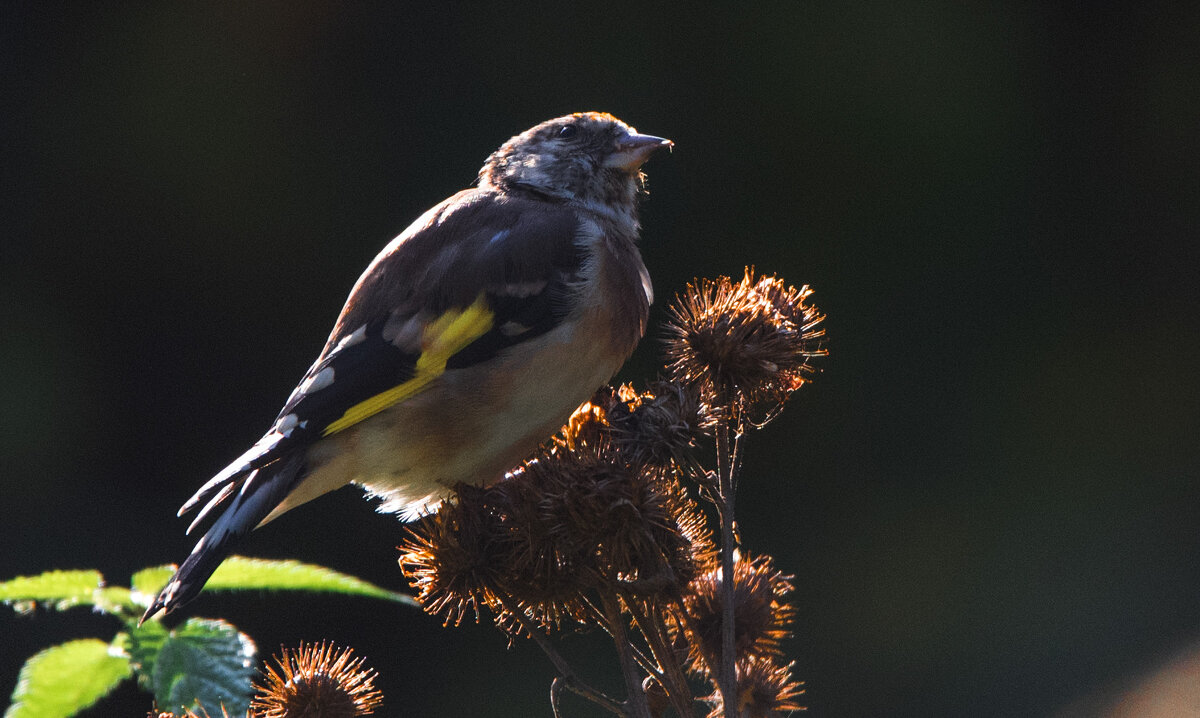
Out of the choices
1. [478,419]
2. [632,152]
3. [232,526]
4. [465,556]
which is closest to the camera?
[465,556]

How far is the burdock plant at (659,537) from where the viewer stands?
138 centimetres

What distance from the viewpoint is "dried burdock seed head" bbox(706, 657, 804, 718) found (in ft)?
4.69

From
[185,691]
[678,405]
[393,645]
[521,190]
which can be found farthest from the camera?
[393,645]

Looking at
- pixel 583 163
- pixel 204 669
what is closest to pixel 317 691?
pixel 204 669

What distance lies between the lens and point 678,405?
63.1 inches

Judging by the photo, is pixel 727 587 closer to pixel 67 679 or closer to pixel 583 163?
pixel 67 679

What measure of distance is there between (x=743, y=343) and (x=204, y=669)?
861mm

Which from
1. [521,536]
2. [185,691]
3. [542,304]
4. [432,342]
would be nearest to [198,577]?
[185,691]

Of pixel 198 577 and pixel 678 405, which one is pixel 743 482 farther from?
pixel 198 577

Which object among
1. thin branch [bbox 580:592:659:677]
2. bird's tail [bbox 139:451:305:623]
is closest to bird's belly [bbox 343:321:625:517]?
bird's tail [bbox 139:451:305:623]

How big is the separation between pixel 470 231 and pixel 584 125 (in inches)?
20.3

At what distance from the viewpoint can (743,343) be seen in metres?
1.62

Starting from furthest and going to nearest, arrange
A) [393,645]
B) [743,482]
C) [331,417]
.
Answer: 1. [743,482]
2. [393,645]
3. [331,417]

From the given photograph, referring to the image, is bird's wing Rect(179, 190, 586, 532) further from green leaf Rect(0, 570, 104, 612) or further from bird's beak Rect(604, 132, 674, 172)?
green leaf Rect(0, 570, 104, 612)
